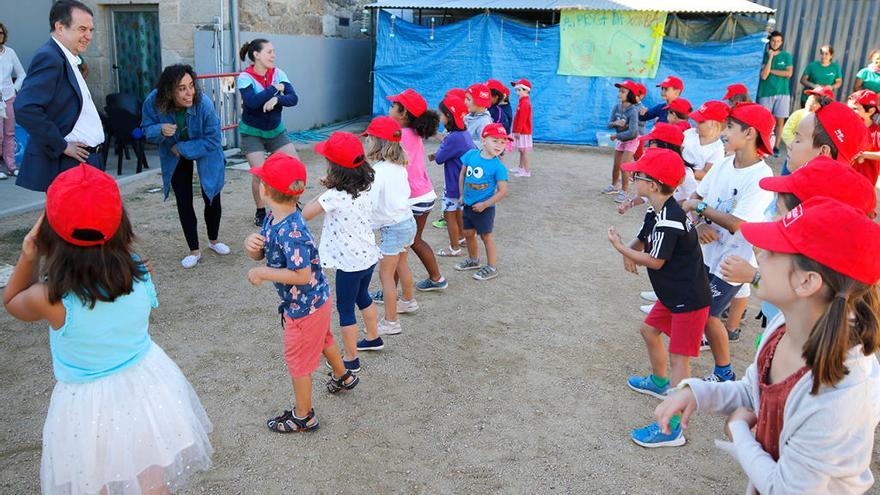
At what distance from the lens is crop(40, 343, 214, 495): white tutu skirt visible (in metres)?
2.16

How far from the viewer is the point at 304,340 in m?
3.16

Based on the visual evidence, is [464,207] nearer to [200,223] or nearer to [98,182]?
[200,223]

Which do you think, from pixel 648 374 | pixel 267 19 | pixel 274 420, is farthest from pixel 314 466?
pixel 267 19

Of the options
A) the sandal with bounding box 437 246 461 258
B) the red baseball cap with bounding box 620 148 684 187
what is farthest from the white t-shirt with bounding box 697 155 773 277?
the sandal with bounding box 437 246 461 258

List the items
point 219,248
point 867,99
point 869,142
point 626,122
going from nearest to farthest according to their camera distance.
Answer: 1. point 869,142
2. point 867,99
3. point 219,248
4. point 626,122

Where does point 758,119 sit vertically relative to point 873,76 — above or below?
below

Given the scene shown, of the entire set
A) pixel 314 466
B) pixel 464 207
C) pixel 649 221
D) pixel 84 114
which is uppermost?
pixel 84 114

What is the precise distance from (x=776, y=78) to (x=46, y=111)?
11785 millimetres

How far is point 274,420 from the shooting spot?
3.36 meters

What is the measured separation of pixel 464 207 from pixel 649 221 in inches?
85.6

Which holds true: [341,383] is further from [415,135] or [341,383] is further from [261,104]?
[261,104]

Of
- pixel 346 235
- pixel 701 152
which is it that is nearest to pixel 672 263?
pixel 346 235

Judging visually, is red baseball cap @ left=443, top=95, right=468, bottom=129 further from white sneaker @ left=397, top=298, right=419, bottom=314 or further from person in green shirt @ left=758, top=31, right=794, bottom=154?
person in green shirt @ left=758, top=31, right=794, bottom=154

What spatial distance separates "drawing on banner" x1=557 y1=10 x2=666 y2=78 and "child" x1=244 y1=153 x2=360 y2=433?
408 inches
